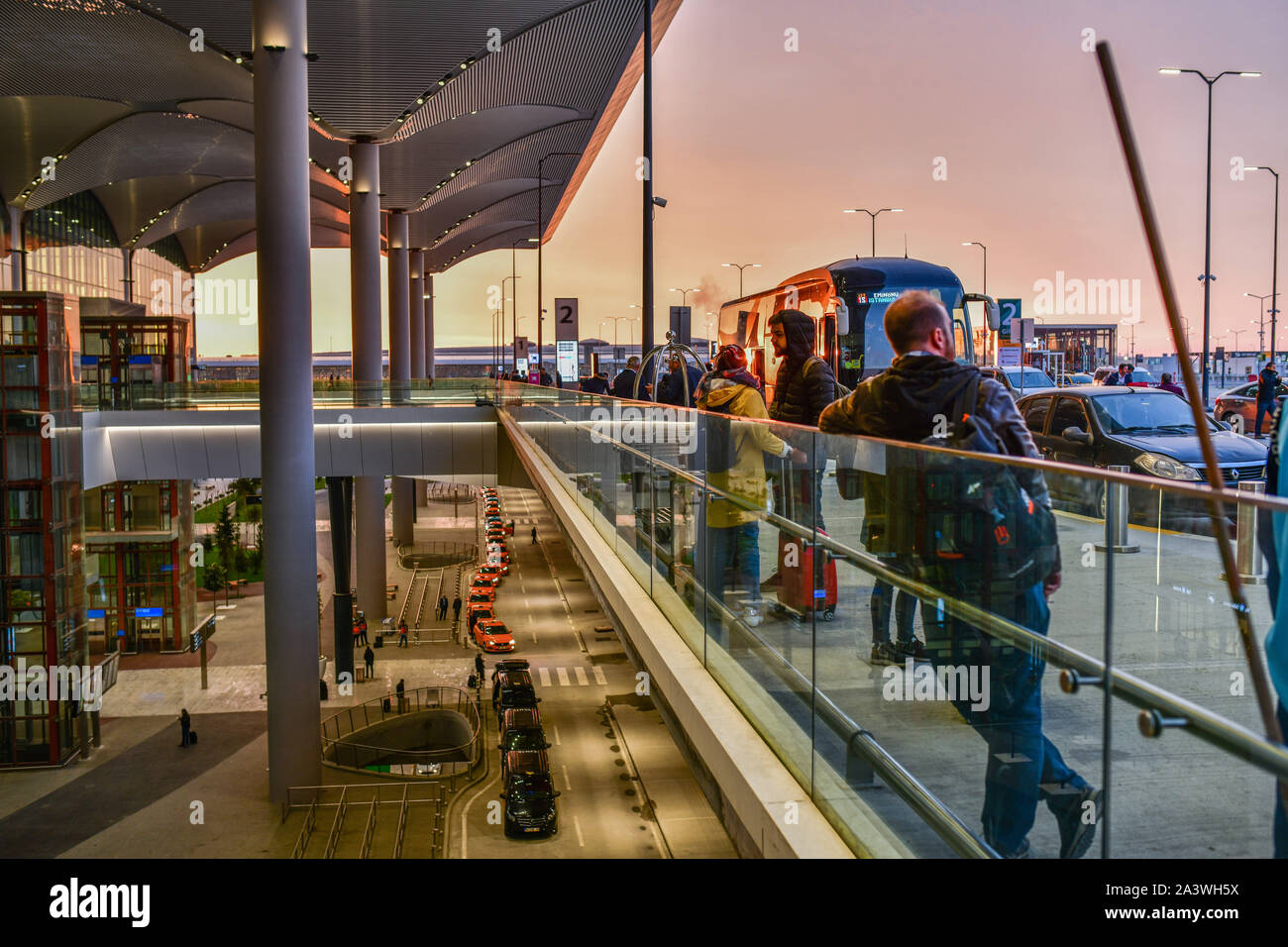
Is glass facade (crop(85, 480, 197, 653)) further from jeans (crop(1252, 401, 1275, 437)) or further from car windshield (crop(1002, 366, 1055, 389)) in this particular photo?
jeans (crop(1252, 401, 1275, 437))

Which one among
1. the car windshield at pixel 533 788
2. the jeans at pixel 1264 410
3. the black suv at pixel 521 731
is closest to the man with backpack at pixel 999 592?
the jeans at pixel 1264 410

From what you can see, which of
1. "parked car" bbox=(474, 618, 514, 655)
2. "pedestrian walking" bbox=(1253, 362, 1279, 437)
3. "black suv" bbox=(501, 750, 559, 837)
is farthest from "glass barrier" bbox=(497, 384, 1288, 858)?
"parked car" bbox=(474, 618, 514, 655)

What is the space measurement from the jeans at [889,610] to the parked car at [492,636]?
31576 mm

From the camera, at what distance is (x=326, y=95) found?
35031 millimetres

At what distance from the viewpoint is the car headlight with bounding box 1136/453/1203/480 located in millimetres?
12156

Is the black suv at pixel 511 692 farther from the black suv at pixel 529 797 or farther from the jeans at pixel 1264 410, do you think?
the jeans at pixel 1264 410

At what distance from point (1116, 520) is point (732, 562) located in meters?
3.36

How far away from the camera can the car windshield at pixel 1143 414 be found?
543 inches

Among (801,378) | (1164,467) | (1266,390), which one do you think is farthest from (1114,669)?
(1266,390)

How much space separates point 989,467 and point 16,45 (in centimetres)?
3565

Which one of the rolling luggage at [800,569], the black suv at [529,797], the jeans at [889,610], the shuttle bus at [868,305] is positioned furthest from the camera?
the shuttle bus at [868,305]

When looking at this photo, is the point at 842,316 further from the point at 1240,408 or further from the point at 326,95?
the point at 326,95

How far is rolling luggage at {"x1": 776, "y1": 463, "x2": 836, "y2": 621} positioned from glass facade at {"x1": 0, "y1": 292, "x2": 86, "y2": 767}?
81.4 feet

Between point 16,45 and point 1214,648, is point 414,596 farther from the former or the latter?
point 1214,648
